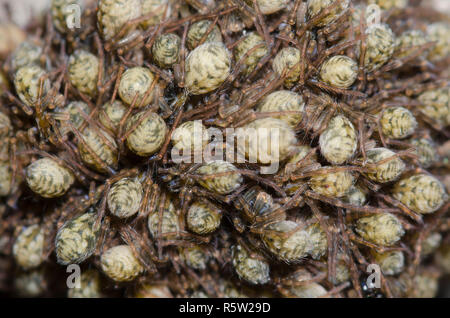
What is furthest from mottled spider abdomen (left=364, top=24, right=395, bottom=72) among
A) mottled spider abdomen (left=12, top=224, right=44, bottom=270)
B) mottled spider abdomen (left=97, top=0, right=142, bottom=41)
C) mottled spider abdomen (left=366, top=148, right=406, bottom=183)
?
mottled spider abdomen (left=12, top=224, right=44, bottom=270)

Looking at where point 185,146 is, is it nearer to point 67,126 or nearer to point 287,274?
point 67,126

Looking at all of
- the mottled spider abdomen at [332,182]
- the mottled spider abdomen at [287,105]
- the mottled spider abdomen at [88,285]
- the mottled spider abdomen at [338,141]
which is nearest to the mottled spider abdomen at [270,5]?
the mottled spider abdomen at [287,105]

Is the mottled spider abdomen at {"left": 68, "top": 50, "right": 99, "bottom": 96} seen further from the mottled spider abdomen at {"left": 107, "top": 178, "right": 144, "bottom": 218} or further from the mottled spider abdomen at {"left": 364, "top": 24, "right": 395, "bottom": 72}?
the mottled spider abdomen at {"left": 364, "top": 24, "right": 395, "bottom": 72}

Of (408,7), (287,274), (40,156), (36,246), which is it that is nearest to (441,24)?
(408,7)

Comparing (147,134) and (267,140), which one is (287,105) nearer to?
(267,140)

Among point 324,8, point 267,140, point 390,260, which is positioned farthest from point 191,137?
point 390,260

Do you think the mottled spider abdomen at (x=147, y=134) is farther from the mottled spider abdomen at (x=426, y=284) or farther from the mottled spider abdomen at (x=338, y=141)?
the mottled spider abdomen at (x=426, y=284)
